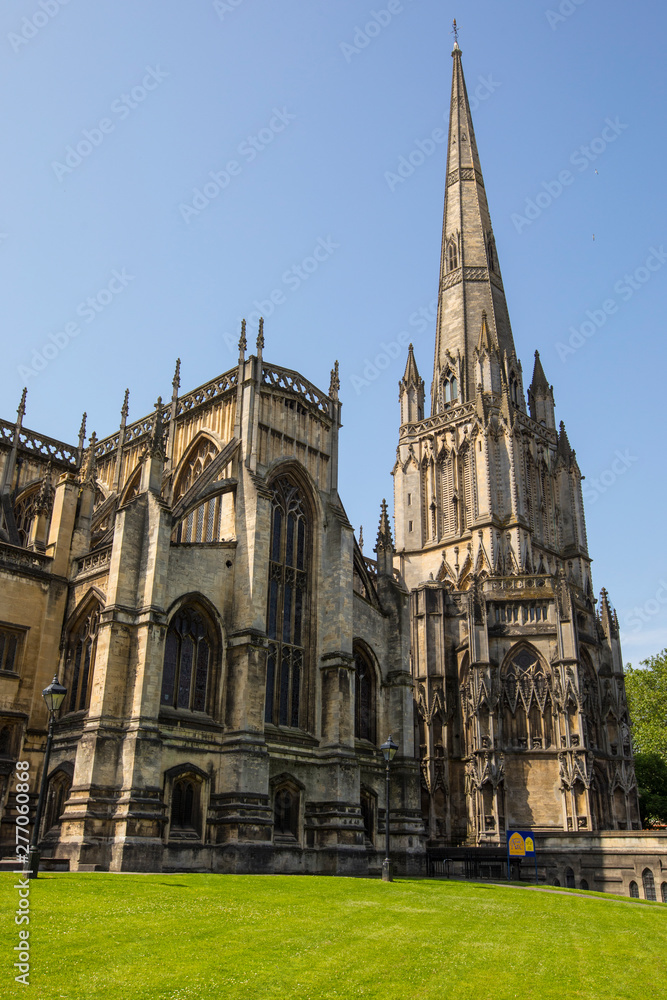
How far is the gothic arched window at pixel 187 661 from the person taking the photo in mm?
25016

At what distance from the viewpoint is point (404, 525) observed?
6056 cm

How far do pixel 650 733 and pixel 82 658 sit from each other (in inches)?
1658

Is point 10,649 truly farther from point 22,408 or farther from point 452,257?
→ point 452,257

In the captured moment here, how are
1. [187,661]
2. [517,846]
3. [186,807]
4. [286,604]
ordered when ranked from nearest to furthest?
[186,807] < [187,661] < [286,604] < [517,846]

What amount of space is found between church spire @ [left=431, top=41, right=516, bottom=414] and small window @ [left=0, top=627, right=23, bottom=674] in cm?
4246

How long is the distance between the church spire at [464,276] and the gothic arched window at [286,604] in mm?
34159

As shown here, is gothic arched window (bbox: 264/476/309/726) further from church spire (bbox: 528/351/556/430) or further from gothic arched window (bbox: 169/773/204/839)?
church spire (bbox: 528/351/556/430)

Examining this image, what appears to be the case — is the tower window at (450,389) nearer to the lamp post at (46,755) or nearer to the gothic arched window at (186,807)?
the gothic arched window at (186,807)

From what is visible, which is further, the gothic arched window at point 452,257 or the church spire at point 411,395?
the gothic arched window at point 452,257

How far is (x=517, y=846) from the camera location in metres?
30.4

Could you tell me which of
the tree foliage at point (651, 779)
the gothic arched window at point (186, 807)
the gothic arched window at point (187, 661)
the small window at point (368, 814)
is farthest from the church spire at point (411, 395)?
the gothic arched window at point (186, 807)

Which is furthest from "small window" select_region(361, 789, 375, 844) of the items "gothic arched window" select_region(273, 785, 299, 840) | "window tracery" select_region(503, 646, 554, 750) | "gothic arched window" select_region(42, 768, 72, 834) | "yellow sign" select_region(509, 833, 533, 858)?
"window tracery" select_region(503, 646, 554, 750)

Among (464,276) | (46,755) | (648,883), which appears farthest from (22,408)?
(464,276)

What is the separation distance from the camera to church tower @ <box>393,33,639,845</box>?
38125 millimetres
